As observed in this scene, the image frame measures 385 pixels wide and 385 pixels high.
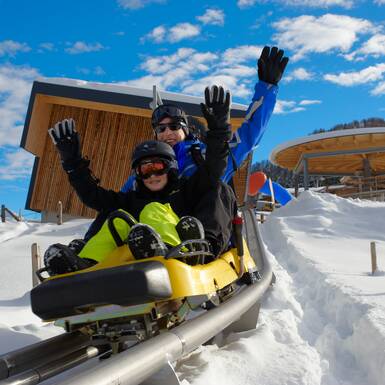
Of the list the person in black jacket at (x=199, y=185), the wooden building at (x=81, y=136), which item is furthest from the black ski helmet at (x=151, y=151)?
the wooden building at (x=81, y=136)

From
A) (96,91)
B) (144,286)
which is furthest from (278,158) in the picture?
(144,286)

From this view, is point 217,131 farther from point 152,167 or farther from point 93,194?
point 93,194

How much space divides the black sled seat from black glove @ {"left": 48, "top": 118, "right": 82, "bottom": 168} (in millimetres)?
1470

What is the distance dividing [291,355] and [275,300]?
1.43 metres

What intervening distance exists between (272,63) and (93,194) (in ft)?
6.37

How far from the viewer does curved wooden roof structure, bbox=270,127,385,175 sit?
14852 millimetres

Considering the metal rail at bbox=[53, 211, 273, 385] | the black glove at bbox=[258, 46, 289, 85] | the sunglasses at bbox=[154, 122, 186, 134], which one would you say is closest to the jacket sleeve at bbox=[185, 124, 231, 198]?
the metal rail at bbox=[53, 211, 273, 385]

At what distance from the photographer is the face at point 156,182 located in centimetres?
278

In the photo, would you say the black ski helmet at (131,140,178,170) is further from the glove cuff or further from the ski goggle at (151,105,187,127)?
the ski goggle at (151,105,187,127)

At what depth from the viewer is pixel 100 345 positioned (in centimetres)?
235

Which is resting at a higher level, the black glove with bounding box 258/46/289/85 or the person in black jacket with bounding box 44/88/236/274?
the black glove with bounding box 258/46/289/85

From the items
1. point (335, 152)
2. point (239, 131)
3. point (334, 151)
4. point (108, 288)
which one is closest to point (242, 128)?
point (239, 131)

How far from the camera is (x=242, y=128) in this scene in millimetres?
4172

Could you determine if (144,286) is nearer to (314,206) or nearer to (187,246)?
(187,246)
